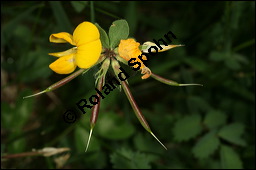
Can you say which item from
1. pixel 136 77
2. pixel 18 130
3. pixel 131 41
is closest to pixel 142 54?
pixel 131 41

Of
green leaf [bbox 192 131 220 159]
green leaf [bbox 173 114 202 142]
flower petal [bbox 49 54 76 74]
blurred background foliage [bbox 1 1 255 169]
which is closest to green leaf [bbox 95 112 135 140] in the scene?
blurred background foliage [bbox 1 1 255 169]

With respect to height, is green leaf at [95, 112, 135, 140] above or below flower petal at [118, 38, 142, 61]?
below

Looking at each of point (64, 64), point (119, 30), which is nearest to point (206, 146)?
point (119, 30)

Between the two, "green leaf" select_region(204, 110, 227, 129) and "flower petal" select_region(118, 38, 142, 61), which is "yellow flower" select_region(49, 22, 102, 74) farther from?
"green leaf" select_region(204, 110, 227, 129)

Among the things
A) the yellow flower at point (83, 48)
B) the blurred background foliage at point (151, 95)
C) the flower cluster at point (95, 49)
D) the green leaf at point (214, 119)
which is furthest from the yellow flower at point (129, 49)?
the green leaf at point (214, 119)

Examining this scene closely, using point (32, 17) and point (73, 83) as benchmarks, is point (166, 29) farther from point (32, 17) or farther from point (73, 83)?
point (32, 17)

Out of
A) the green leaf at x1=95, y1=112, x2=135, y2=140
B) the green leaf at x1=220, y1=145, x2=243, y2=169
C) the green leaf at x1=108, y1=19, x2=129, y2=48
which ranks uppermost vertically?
the green leaf at x1=108, y1=19, x2=129, y2=48

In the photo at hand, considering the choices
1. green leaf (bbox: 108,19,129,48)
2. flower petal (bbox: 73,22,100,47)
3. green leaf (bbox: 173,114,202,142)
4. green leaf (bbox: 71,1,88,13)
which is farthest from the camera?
green leaf (bbox: 173,114,202,142)
